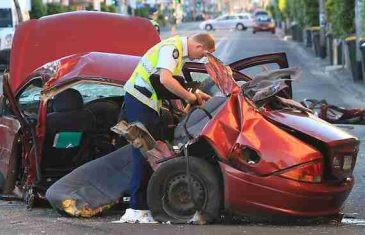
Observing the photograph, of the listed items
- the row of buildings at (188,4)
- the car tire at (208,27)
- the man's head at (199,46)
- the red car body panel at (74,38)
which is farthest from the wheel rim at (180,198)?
the car tire at (208,27)

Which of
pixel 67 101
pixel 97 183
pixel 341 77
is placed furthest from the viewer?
pixel 341 77

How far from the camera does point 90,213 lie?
6.26 meters

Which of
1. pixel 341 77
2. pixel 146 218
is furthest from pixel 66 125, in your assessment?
pixel 341 77

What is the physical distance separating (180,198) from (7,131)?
2419 millimetres

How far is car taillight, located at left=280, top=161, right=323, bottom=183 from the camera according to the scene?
5.46 metres

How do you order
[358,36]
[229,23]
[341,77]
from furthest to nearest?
[229,23], [341,77], [358,36]

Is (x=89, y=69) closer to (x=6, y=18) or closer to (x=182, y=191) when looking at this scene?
(x=182, y=191)

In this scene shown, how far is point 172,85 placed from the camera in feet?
19.0

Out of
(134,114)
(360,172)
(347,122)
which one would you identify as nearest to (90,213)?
(134,114)

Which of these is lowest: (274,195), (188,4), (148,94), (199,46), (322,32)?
(188,4)

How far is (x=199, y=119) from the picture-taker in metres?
6.05

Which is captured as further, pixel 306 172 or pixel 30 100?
pixel 30 100

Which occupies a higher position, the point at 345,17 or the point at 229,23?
the point at 345,17

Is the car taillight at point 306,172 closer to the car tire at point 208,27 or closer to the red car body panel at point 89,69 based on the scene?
the red car body panel at point 89,69
